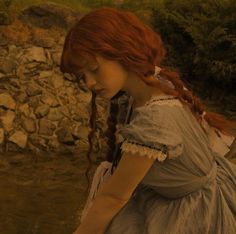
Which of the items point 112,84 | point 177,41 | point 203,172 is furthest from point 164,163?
point 177,41

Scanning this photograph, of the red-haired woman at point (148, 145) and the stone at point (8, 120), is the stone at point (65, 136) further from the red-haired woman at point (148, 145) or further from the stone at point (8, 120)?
the red-haired woman at point (148, 145)

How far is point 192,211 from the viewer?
2164 millimetres

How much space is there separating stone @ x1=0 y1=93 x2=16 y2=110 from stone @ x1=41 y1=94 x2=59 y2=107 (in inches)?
15.3

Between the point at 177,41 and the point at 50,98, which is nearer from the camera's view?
the point at 50,98

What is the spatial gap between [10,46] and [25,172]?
2.56 metres

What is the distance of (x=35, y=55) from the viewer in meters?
7.66

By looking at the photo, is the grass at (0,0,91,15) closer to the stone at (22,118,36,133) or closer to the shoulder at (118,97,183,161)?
the stone at (22,118,36,133)

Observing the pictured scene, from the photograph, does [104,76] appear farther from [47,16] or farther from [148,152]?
[47,16]

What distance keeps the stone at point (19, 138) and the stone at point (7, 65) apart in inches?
42.7

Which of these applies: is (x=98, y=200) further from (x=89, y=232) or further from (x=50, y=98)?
(x=50, y=98)

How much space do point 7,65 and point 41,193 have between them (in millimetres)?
2573

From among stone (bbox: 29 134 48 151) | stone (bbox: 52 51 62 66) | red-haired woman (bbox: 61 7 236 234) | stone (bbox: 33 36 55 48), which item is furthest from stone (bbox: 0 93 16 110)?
red-haired woman (bbox: 61 7 236 234)

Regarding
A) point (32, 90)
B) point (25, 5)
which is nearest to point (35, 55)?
point (32, 90)

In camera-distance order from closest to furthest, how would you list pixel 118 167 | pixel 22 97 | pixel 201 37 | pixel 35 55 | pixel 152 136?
pixel 152 136
pixel 118 167
pixel 22 97
pixel 35 55
pixel 201 37
